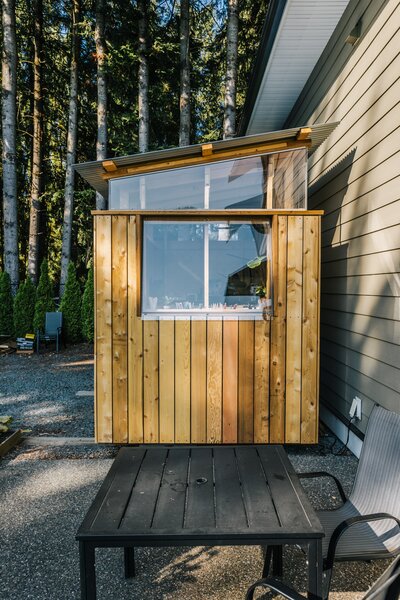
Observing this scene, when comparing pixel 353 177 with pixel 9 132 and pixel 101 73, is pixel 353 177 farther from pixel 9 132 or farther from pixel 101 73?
pixel 9 132

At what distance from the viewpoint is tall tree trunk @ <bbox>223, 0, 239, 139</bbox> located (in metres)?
8.71

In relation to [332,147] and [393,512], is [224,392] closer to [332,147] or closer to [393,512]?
[393,512]

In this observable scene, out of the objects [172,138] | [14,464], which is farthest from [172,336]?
[172,138]

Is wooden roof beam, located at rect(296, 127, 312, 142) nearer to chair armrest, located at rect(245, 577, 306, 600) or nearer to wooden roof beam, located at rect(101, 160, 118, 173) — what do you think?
wooden roof beam, located at rect(101, 160, 118, 173)

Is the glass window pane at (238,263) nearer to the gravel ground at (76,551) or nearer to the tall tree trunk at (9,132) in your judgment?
the gravel ground at (76,551)

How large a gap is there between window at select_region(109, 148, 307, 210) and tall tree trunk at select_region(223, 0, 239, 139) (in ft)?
19.1

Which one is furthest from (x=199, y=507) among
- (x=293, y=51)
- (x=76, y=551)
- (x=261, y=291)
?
(x=293, y=51)

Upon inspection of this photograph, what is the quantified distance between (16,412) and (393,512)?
14.1ft

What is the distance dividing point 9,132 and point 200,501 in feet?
33.2

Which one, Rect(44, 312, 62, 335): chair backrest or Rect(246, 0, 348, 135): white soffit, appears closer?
Rect(246, 0, 348, 135): white soffit

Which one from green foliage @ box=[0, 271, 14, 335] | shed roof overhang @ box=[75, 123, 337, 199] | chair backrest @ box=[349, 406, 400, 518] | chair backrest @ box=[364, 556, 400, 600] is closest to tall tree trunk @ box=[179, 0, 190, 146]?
green foliage @ box=[0, 271, 14, 335]

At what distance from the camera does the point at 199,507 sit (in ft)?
5.13

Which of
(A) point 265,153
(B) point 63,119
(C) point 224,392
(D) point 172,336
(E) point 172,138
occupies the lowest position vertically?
(C) point 224,392

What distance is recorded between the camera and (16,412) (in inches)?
186
